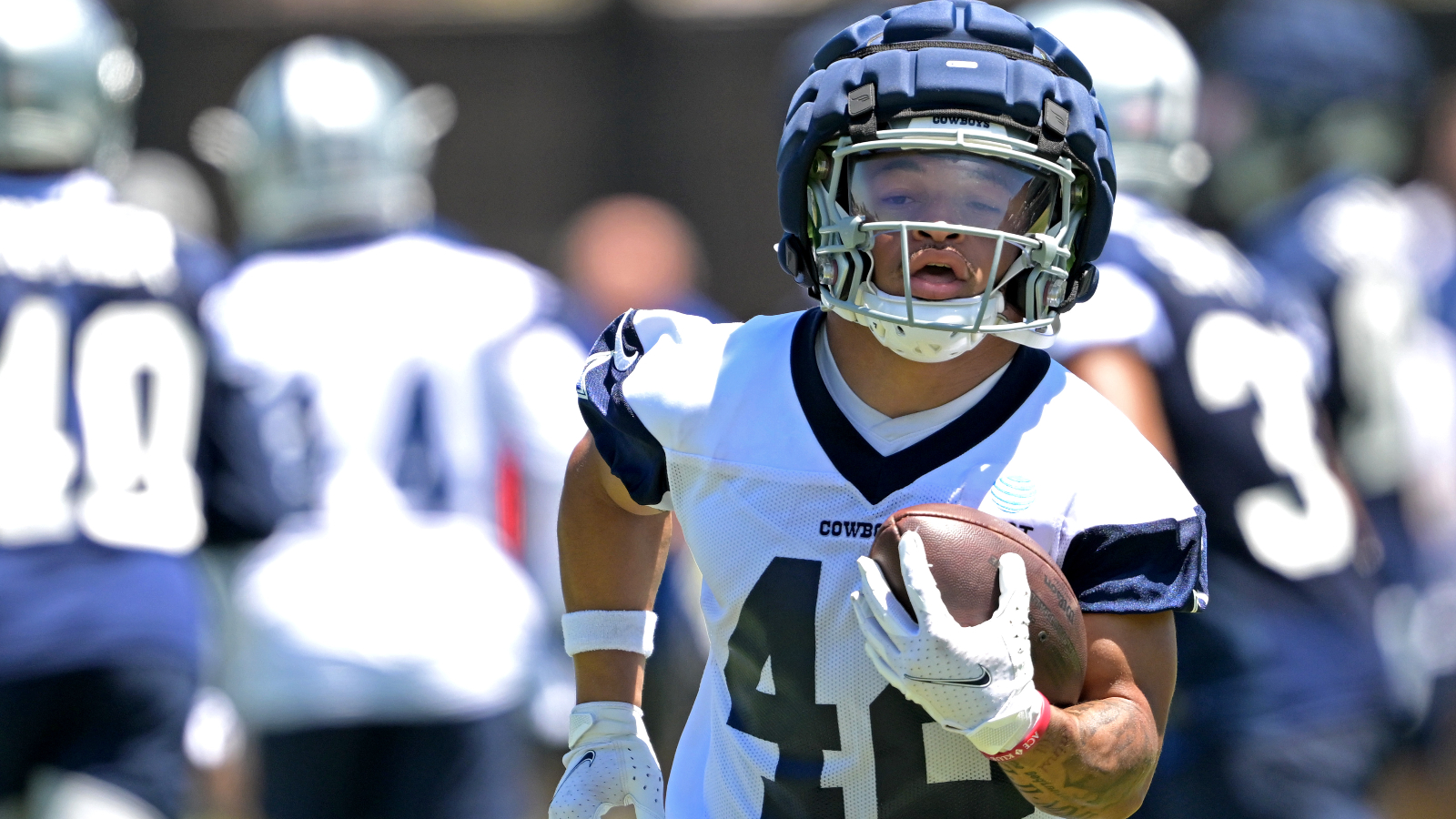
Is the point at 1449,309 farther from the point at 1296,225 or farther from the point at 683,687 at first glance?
the point at 683,687

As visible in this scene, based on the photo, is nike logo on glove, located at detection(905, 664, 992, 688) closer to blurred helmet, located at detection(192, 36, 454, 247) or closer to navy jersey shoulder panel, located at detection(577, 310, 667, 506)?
navy jersey shoulder panel, located at detection(577, 310, 667, 506)

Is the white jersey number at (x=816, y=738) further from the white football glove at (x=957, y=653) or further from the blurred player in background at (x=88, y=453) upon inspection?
the blurred player in background at (x=88, y=453)

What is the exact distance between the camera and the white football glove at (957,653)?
2.11 m

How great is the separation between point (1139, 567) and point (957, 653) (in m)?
0.36

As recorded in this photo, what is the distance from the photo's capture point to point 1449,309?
759cm

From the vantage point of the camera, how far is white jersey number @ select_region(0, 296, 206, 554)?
4098mm

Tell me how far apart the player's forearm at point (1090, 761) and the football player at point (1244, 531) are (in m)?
1.43

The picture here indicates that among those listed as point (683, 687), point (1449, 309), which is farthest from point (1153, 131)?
point (1449, 309)

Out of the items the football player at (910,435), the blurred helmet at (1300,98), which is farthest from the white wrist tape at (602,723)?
the blurred helmet at (1300,98)

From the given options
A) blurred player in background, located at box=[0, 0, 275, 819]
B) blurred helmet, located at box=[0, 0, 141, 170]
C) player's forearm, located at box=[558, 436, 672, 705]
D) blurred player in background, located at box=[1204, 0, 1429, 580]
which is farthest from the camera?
blurred player in background, located at box=[1204, 0, 1429, 580]

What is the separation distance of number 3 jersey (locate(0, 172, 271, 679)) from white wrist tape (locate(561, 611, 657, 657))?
178cm

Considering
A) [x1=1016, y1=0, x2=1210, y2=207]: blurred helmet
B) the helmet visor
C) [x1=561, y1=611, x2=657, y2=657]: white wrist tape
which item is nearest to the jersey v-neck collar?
the helmet visor

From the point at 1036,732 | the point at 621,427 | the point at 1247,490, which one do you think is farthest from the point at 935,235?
the point at 1247,490

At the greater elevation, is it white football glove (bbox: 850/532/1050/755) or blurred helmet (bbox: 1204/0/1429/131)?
white football glove (bbox: 850/532/1050/755)
